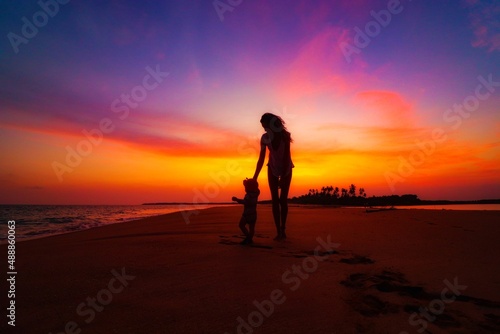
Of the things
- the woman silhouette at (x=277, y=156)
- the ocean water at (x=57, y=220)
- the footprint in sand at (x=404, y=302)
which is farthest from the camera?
the ocean water at (x=57, y=220)

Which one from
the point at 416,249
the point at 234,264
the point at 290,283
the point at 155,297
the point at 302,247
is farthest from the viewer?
the point at 302,247

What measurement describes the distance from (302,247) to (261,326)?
91.8 inches

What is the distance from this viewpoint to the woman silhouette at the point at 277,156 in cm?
545

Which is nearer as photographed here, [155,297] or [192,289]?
[155,297]

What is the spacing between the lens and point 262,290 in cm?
235

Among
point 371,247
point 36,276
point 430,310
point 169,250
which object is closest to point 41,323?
point 36,276

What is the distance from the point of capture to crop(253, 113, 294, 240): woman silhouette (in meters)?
5.45

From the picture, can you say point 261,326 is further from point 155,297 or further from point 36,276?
point 36,276

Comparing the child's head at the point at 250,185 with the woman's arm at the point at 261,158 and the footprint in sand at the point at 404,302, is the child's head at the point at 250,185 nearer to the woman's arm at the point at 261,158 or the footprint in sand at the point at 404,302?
the woman's arm at the point at 261,158

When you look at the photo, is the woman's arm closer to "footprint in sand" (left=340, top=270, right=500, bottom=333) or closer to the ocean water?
"footprint in sand" (left=340, top=270, right=500, bottom=333)

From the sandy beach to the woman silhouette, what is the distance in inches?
66.1

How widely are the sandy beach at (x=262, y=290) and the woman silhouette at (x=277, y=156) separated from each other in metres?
1.68

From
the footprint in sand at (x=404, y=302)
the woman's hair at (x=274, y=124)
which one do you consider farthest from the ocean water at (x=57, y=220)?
the footprint in sand at (x=404, y=302)

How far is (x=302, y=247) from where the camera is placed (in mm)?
4043
